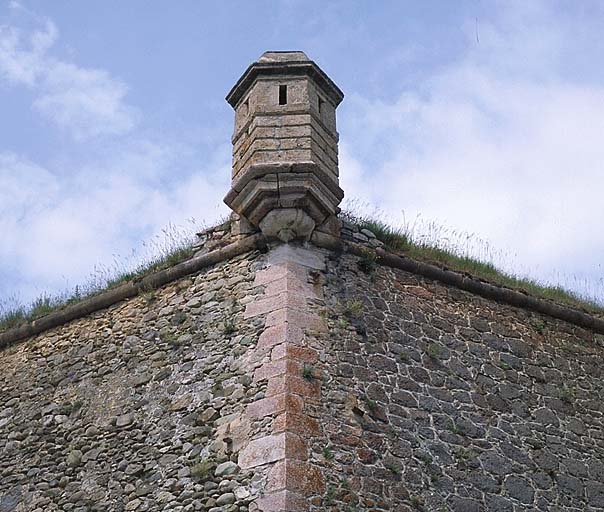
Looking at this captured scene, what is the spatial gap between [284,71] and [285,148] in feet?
3.13

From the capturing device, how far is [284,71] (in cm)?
919

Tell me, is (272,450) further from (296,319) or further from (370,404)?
(296,319)

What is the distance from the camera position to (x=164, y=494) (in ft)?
24.5

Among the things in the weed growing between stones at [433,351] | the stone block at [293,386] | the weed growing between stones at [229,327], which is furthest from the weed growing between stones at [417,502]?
the weed growing between stones at [229,327]

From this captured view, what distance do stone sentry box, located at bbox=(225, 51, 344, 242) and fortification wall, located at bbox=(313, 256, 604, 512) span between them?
62 cm

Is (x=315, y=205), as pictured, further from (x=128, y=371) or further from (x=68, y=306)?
(x=68, y=306)

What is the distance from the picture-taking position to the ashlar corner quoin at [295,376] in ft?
24.3

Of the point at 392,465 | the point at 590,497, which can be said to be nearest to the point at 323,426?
the point at 392,465

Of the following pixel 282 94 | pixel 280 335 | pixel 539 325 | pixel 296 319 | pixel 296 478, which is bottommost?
pixel 296 478

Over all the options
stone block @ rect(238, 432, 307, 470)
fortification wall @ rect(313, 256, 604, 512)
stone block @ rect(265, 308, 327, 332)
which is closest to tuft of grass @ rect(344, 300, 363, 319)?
fortification wall @ rect(313, 256, 604, 512)

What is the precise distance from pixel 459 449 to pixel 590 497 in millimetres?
1458

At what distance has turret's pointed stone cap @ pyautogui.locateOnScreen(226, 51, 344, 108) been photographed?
9188 mm

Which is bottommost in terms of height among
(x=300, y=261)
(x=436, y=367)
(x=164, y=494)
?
(x=164, y=494)

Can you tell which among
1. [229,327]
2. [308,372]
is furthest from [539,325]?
[229,327]
